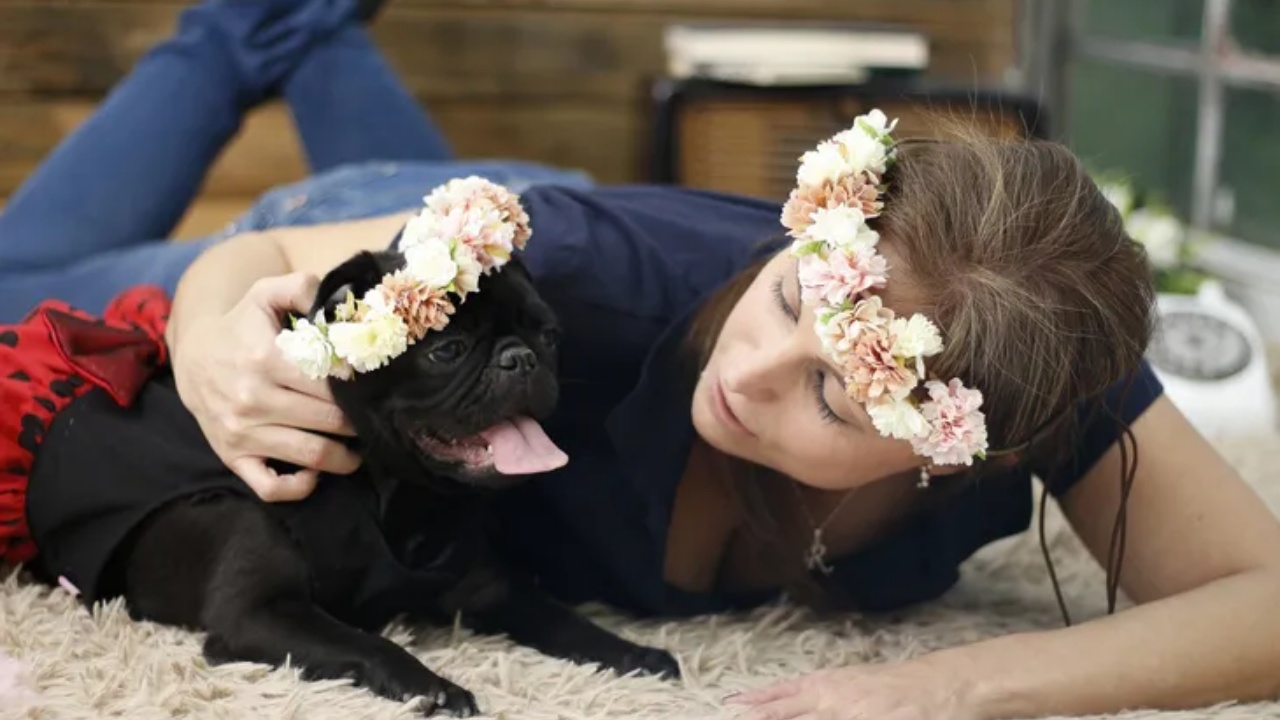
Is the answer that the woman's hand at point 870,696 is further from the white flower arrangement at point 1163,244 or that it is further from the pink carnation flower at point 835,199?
the white flower arrangement at point 1163,244

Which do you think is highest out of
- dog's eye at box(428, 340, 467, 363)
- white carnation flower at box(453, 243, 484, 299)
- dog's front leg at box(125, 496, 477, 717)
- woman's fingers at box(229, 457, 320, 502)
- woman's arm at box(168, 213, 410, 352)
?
white carnation flower at box(453, 243, 484, 299)

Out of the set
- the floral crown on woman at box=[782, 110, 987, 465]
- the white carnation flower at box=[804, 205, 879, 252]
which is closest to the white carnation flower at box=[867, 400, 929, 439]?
the floral crown on woman at box=[782, 110, 987, 465]

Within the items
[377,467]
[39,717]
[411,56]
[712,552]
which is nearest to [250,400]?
[377,467]

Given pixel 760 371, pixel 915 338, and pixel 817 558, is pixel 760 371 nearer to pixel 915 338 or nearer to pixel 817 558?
pixel 915 338

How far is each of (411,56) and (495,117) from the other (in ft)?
0.66

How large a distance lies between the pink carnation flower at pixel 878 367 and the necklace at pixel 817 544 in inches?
12.5

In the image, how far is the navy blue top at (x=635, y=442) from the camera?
1.35 m

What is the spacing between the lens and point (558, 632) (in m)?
1.28

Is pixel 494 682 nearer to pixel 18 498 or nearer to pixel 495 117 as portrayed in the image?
pixel 18 498

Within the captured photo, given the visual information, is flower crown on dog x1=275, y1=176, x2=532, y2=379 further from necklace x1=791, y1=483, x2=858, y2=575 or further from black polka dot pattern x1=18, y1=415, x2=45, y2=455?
necklace x1=791, y1=483, x2=858, y2=575

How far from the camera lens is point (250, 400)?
1.17 meters

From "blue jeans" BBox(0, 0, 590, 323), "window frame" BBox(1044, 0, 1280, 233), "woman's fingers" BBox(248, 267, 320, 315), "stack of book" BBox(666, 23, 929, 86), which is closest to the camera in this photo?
"woman's fingers" BBox(248, 267, 320, 315)

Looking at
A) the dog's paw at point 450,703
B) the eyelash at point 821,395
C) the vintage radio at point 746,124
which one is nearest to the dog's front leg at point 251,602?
the dog's paw at point 450,703

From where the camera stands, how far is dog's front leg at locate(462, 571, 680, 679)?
124cm
